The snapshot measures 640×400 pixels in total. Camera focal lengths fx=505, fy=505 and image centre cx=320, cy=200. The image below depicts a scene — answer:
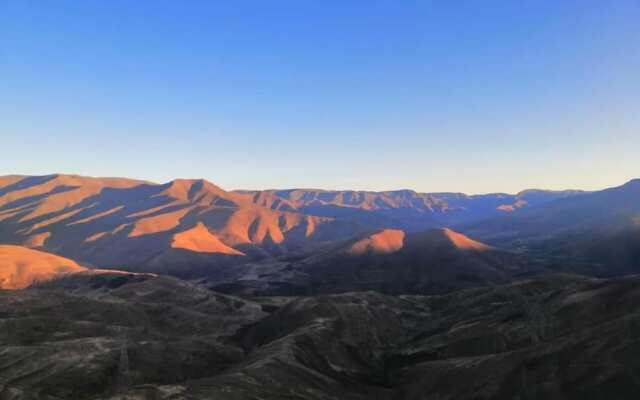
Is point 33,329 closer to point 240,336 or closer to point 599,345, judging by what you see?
point 240,336

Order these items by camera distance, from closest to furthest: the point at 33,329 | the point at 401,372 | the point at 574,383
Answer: the point at 574,383
the point at 401,372
the point at 33,329

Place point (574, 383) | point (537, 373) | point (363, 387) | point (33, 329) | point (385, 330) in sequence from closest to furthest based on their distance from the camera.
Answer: point (574, 383) < point (537, 373) < point (363, 387) < point (33, 329) < point (385, 330)

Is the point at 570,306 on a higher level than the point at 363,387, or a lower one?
higher

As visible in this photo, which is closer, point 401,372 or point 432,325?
point 401,372

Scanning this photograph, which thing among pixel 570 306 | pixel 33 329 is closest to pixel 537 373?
pixel 570 306

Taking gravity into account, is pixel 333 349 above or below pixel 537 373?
below

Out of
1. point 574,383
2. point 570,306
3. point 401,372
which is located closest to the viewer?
point 574,383

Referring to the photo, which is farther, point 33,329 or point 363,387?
point 33,329

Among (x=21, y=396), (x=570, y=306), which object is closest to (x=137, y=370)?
(x=21, y=396)

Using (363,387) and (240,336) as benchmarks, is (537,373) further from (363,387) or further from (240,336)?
(240,336)
